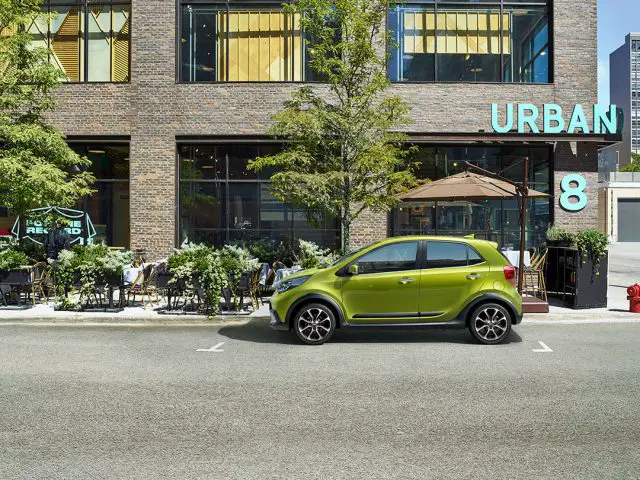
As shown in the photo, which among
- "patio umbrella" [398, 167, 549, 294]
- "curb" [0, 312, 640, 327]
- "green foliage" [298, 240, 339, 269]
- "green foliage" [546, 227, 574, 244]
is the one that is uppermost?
"patio umbrella" [398, 167, 549, 294]

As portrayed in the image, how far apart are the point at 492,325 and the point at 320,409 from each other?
4427 millimetres

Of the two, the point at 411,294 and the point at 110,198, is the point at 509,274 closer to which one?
the point at 411,294

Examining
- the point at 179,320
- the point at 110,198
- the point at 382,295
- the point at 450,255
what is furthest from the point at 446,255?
the point at 110,198

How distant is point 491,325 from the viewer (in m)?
9.66

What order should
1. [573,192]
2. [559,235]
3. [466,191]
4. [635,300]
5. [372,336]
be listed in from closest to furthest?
[372,336] < [635,300] < [466,191] < [559,235] < [573,192]

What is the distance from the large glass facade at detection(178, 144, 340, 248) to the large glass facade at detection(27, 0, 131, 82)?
134 inches

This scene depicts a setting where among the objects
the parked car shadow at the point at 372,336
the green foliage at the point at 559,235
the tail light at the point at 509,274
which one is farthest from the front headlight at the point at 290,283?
the green foliage at the point at 559,235

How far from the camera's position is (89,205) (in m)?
19.0

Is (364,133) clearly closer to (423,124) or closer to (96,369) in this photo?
(423,124)

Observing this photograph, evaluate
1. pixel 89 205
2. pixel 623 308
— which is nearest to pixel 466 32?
pixel 623 308

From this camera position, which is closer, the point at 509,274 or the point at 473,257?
the point at 509,274

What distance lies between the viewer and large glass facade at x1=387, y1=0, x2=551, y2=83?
62.2 ft

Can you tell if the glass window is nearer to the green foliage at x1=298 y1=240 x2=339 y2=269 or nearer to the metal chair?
the green foliage at x1=298 y1=240 x2=339 y2=269

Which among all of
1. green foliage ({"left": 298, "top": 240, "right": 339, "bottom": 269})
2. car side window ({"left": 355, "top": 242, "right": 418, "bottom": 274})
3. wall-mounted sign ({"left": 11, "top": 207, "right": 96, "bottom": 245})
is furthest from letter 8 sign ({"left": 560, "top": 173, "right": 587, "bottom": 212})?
wall-mounted sign ({"left": 11, "top": 207, "right": 96, "bottom": 245})
